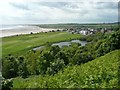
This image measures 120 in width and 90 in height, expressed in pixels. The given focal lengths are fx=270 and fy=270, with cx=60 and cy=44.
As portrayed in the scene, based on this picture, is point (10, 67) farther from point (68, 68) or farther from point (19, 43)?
point (19, 43)

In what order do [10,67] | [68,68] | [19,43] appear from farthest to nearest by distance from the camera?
[19,43]
[10,67]
[68,68]

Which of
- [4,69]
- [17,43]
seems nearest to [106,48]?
[4,69]

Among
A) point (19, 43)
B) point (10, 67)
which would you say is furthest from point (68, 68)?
point (19, 43)

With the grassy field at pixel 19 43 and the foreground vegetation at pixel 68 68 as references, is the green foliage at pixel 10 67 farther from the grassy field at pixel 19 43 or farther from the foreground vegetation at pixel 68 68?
the grassy field at pixel 19 43

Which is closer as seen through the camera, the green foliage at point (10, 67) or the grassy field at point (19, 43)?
the green foliage at point (10, 67)

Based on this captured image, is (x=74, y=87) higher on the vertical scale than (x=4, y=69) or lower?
higher

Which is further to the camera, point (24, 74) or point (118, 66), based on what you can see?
point (24, 74)

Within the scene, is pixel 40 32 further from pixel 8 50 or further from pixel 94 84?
pixel 94 84

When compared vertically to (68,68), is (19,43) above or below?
below

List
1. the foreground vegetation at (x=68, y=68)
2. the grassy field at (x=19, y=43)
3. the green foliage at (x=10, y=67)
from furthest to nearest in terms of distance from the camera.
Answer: the grassy field at (x=19, y=43) → the green foliage at (x=10, y=67) → the foreground vegetation at (x=68, y=68)

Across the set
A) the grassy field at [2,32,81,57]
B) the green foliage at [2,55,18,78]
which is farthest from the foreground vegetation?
the grassy field at [2,32,81,57]

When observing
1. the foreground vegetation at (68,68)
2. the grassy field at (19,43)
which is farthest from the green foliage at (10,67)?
the grassy field at (19,43)
